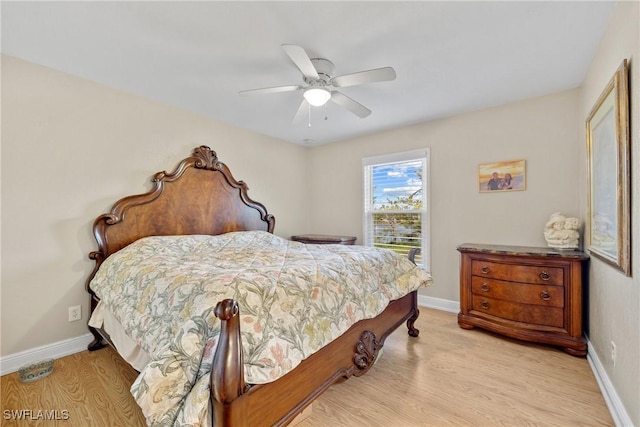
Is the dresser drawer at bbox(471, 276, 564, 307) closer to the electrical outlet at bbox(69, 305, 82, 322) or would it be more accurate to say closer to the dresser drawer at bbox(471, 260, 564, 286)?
the dresser drawer at bbox(471, 260, 564, 286)

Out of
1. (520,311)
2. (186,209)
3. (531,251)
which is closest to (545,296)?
(520,311)

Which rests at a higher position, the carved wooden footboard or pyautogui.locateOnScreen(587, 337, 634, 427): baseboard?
the carved wooden footboard

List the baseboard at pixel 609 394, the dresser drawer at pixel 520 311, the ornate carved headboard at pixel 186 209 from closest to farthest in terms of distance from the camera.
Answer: the baseboard at pixel 609 394, the dresser drawer at pixel 520 311, the ornate carved headboard at pixel 186 209

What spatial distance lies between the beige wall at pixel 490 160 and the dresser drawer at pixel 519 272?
1.74 ft

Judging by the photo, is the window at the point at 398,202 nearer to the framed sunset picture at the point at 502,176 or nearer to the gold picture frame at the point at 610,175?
the framed sunset picture at the point at 502,176

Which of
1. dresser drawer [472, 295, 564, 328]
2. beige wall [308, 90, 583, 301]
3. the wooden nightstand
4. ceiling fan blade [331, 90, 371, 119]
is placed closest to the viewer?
ceiling fan blade [331, 90, 371, 119]

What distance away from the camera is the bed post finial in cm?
97

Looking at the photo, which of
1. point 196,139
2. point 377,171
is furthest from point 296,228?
point 196,139

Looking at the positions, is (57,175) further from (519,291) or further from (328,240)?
(519,291)

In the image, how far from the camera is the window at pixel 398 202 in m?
3.64

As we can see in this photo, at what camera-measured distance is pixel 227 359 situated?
0.99 metres

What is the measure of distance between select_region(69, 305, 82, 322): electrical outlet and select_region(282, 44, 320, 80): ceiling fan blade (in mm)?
2679

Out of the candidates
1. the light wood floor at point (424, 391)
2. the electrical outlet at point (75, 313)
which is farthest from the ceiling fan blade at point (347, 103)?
the electrical outlet at point (75, 313)

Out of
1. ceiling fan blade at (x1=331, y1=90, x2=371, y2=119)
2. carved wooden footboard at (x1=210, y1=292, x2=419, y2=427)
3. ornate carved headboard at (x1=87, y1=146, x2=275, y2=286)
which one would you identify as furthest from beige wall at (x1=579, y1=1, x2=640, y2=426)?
ornate carved headboard at (x1=87, y1=146, x2=275, y2=286)
